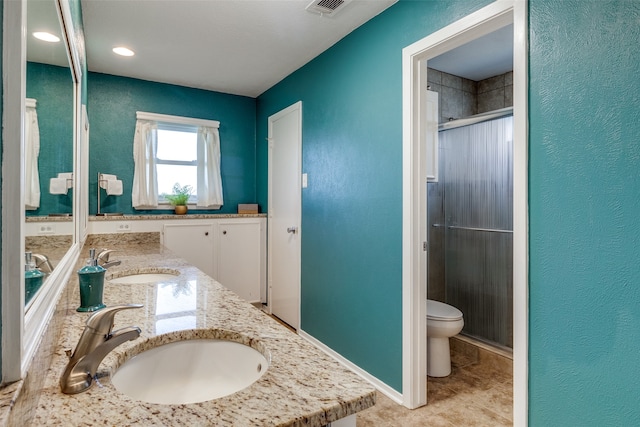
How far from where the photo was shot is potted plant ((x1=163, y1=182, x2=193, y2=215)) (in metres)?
3.83

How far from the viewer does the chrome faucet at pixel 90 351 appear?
0.67 metres

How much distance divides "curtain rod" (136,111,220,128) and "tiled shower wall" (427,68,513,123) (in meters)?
2.34

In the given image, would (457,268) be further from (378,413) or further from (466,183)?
(378,413)

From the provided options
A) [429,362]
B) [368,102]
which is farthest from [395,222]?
[429,362]

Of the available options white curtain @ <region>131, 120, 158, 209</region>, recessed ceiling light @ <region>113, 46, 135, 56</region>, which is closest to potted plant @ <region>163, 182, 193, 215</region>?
white curtain @ <region>131, 120, 158, 209</region>

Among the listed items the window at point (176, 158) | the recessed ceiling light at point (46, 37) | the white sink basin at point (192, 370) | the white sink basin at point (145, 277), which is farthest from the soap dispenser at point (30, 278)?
the window at point (176, 158)

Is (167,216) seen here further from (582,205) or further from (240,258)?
(582,205)

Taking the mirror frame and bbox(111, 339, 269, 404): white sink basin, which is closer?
the mirror frame

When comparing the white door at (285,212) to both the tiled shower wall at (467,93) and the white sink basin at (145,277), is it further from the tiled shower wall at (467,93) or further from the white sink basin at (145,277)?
the white sink basin at (145,277)

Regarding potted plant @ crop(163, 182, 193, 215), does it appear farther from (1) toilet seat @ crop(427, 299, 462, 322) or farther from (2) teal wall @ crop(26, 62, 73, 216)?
(1) toilet seat @ crop(427, 299, 462, 322)

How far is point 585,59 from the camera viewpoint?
132cm

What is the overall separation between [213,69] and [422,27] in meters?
2.15

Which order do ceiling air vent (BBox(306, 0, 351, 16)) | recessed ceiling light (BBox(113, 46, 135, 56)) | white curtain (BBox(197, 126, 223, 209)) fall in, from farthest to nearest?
white curtain (BBox(197, 126, 223, 209)), recessed ceiling light (BBox(113, 46, 135, 56)), ceiling air vent (BBox(306, 0, 351, 16))

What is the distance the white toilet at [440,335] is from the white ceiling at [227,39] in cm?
202
